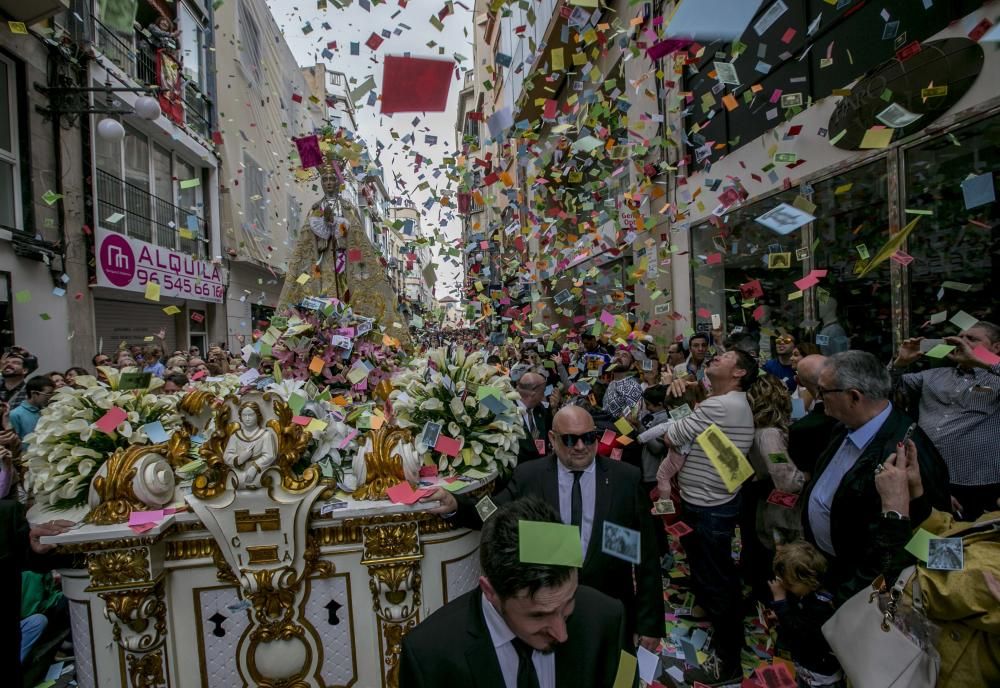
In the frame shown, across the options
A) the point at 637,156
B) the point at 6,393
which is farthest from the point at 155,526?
the point at 637,156

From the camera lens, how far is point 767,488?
3.42 metres

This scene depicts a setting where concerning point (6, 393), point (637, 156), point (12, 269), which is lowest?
point (6, 393)

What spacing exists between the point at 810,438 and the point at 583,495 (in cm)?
147

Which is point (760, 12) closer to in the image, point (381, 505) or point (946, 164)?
point (946, 164)

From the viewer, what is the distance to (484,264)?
→ 31.3 metres

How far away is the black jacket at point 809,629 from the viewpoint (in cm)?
225

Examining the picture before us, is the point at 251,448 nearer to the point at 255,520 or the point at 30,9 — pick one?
the point at 255,520

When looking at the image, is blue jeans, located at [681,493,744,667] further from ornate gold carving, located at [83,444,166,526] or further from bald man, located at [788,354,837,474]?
ornate gold carving, located at [83,444,166,526]

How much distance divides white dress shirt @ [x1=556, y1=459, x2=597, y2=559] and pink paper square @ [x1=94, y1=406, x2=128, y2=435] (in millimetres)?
2110

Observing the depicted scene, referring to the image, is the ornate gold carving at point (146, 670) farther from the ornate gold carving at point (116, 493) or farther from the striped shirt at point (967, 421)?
the striped shirt at point (967, 421)

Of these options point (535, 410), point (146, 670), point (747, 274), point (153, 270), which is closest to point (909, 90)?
point (747, 274)

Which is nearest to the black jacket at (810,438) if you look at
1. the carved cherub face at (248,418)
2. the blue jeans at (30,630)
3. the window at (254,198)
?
the carved cherub face at (248,418)

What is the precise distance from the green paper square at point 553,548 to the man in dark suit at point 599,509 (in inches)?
47.2

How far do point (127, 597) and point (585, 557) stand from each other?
6.46 feet
